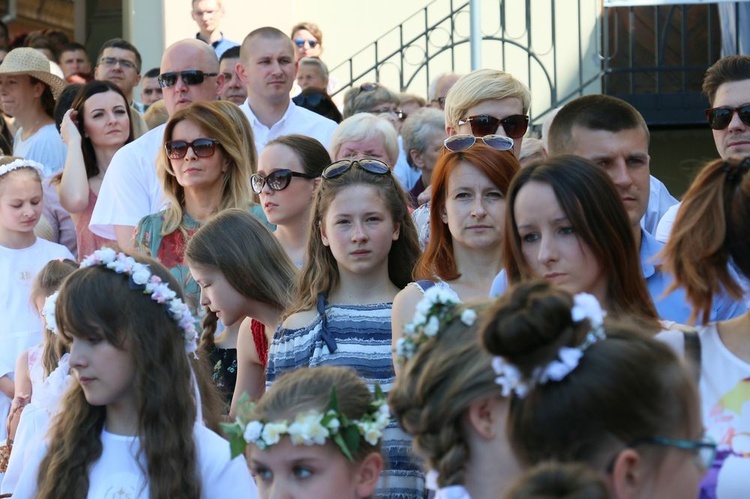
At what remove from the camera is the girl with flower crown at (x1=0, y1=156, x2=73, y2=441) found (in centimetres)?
634

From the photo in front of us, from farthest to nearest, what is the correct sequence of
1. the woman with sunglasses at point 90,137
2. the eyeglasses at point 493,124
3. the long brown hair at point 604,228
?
the woman with sunglasses at point 90,137
the eyeglasses at point 493,124
the long brown hair at point 604,228

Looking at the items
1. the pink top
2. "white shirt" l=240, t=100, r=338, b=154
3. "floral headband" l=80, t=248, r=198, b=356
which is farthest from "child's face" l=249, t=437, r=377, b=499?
"white shirt" l=240, t=100, r=338, b=154

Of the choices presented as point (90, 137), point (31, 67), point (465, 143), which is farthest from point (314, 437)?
point (31, 67)

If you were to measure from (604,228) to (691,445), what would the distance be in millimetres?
1244

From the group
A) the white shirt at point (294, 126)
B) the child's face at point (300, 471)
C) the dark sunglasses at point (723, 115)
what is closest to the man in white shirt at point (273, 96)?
the white shirt at point (294, 126)

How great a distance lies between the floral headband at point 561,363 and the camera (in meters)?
2.21

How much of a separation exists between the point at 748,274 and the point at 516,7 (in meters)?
9.01

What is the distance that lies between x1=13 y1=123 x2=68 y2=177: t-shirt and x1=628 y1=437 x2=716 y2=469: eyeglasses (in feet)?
19.9

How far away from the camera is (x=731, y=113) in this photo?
474 centimetres

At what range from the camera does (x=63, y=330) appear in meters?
3.59

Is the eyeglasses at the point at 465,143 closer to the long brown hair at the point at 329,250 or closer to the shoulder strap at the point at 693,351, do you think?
the long brown hair at the point at 329,250

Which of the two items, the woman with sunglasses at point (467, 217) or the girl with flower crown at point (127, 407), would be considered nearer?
the girl with flower crown at point (127, 407)

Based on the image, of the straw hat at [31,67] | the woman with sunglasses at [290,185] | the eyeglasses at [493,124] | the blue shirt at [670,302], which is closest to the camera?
the blue shirt at [670,302]

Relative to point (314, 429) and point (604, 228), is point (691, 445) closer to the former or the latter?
point (314, 429)
